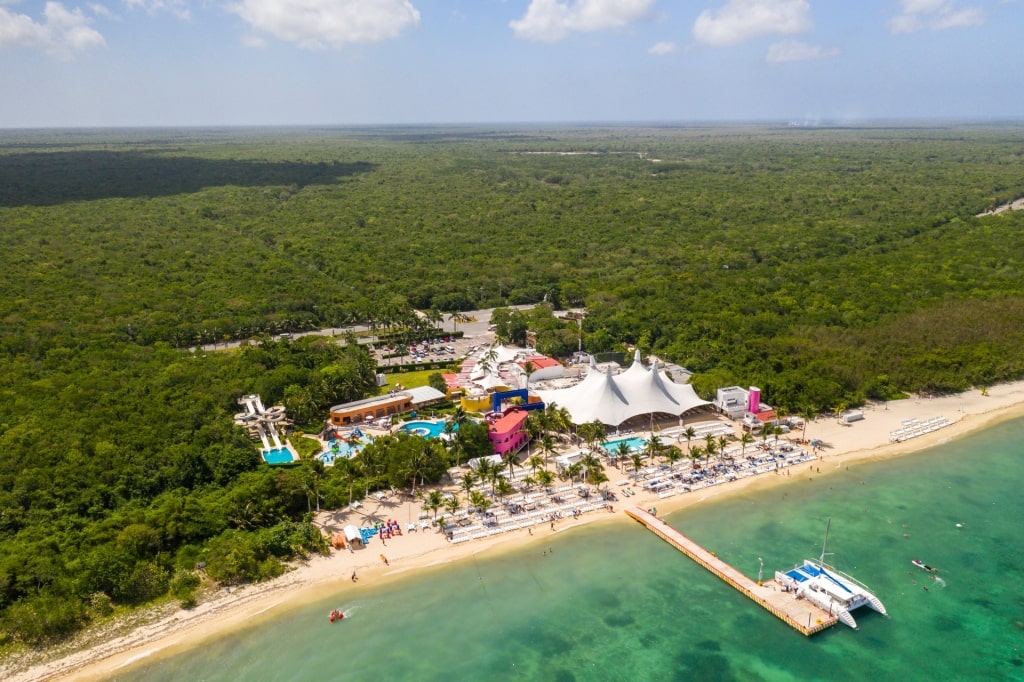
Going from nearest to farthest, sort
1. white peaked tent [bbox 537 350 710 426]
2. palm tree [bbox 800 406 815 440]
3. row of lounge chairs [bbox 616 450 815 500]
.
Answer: row of lounge chairs [bbox 616 450 815 500] < white peaked tent [bbox 537 350 710 426] < palm tree [bbox 800 406 815 440]

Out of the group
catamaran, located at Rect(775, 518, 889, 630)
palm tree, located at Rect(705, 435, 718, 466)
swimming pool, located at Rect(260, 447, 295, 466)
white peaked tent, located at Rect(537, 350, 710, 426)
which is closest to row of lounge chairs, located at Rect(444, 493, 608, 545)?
white peaked tent, located at Rect(537, 350, 710, 426)

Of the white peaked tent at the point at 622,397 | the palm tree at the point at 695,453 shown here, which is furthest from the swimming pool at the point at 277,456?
the palm tree at the point at 695,453

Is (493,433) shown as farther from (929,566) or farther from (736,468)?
(929,566)

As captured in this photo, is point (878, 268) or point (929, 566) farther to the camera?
point (878, 268)

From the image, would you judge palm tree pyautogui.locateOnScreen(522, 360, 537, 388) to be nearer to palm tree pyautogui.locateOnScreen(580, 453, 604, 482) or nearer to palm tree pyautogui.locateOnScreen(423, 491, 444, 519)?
palm tree pyautogui.locateOnScreen(580, 453, 604, 482)

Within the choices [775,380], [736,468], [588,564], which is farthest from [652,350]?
[588,564]
